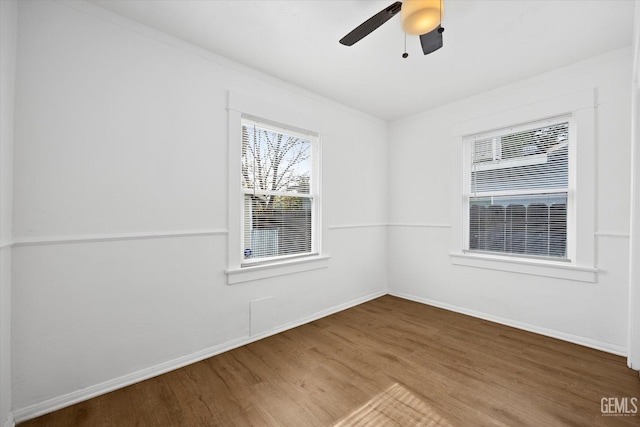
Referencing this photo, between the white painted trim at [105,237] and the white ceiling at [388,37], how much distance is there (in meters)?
1.64

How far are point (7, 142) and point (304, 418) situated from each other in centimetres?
241

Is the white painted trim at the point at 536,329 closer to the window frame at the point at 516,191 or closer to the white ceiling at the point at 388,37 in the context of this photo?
the window frame at the point at 516,191

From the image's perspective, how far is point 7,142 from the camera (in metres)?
1.55

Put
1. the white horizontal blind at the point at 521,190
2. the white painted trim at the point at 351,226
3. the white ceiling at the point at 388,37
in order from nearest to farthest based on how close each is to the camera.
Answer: the white ceiling at the point at 388,37 → the white horizontal blind at the point at 521,190 → the white painted trim at the point at 351,226

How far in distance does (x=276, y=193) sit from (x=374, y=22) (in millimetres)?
1798

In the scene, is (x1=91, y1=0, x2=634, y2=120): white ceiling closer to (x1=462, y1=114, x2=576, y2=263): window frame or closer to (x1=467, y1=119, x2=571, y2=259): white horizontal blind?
(x1=462, y1=114, x2=576, y2=263): window frame

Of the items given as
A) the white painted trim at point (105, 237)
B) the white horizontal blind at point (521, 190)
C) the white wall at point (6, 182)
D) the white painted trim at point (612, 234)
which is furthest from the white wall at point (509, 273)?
the white wall at point (6, 182)

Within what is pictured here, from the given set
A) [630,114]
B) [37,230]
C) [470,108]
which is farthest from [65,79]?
[630,114]

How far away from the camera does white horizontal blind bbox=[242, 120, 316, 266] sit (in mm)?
2752

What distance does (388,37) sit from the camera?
2207 mm

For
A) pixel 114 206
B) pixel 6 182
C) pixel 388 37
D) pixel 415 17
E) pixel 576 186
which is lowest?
pixel 114 206

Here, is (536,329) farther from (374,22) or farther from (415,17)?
(374,22)

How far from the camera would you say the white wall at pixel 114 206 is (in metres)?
1.70

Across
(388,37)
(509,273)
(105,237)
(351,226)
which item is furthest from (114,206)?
(509,273)
